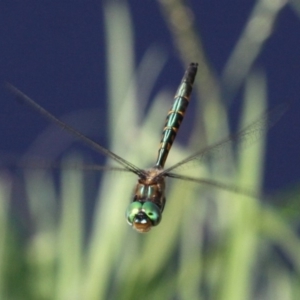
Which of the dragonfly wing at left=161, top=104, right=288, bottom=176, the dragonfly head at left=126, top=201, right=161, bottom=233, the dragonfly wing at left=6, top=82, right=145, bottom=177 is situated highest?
the dragonfly wing at left=161, top=104, right=288, bottom=176

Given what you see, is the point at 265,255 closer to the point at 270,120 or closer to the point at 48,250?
the point at 48,250

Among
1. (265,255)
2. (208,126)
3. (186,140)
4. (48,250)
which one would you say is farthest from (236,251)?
(186,140)

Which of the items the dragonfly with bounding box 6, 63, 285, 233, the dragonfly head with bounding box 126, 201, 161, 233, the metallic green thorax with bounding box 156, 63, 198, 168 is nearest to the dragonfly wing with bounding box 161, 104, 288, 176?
the dragonfly with bounding box 6, 63, 285, 233

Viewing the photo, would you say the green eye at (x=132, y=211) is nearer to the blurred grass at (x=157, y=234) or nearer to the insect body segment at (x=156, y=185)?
the insect body segment at (x=156, y=185)

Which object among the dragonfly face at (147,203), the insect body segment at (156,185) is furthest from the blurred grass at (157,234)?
the dragonfly face at (147,203)

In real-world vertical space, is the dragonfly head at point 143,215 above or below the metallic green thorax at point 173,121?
below

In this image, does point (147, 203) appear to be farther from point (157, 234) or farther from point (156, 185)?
point (157, 234)

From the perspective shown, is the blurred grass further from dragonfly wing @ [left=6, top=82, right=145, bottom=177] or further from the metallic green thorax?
dragonfly wing @ [left=6, top=82, right=145, bottom=177]
